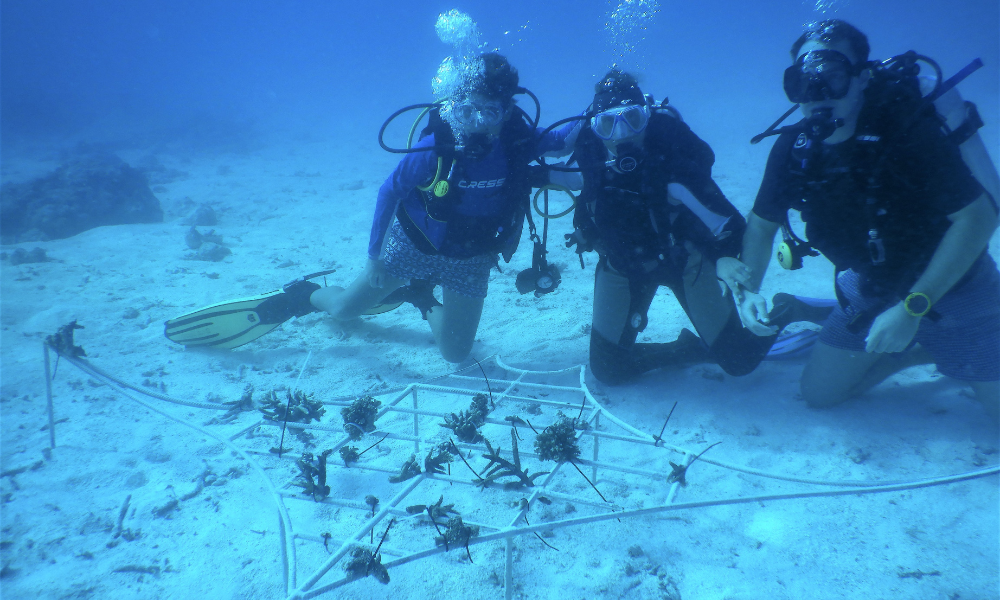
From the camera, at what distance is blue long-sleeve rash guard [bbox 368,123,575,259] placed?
362 cm

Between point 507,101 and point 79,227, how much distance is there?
34.8ft

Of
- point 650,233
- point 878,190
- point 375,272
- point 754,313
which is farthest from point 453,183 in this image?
point 878,190

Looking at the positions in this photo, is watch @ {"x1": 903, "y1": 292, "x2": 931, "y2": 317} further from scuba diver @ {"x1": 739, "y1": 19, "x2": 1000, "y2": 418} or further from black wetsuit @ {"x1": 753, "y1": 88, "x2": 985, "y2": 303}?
black wetsuit @ {"x1": 753, "y1": 88, "x2": 985, "y2": 303}

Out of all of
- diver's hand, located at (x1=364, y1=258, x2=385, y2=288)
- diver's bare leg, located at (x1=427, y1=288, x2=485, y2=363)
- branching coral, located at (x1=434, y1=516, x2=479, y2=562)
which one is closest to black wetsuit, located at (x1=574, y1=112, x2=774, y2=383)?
diver's bare leg, located at (x1=427, y1=288, x2=485, y2=363)

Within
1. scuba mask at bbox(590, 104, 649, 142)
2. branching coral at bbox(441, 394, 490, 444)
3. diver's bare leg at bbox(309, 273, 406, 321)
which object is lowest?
branching coral at bbox(441, 394, 490, 444)

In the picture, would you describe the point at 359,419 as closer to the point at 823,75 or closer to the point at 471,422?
the point at 471,422

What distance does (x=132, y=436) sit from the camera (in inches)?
134

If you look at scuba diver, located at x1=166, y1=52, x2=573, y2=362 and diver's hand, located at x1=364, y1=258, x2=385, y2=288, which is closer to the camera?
scuba diver, located at x1=166, y1=52, x2=573, y2=362

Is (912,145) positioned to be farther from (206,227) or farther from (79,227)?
(79,227)

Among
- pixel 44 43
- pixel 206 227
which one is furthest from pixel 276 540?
pixel 44 43

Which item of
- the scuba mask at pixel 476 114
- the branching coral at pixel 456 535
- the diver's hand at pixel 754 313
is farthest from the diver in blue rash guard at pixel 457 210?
the branching coral at pixel 456 535

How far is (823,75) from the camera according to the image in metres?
2.29

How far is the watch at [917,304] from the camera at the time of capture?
2234 mm

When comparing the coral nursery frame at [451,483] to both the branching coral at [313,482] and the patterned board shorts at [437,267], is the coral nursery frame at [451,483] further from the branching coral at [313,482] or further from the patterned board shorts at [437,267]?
the patterned board shorts at [437,267]
